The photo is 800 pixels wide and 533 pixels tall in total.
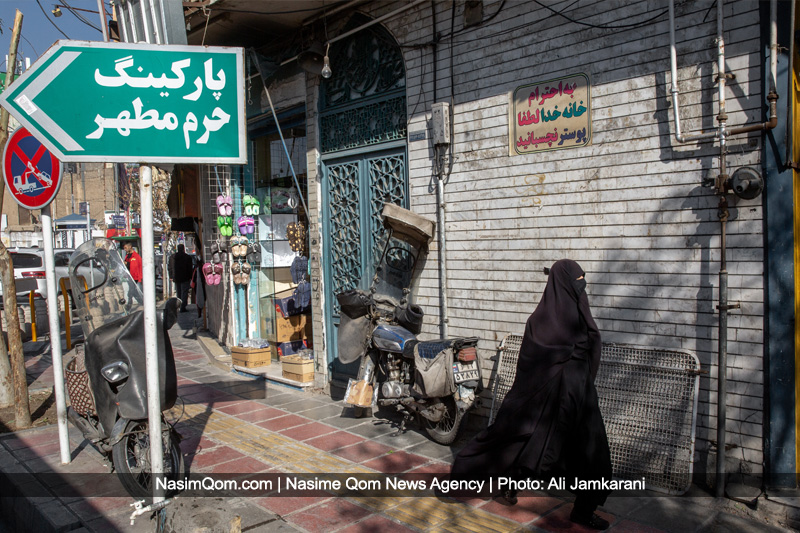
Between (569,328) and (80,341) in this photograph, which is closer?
(569,328)

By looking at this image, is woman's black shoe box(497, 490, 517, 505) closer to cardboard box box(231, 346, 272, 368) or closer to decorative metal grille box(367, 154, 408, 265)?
decorative metal grille box(367, 154, 408, 265)

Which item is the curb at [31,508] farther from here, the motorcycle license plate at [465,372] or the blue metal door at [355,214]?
the blue metal door at [355,214]

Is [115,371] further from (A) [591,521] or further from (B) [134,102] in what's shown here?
(A) [591,521]

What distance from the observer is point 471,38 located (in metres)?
5.66

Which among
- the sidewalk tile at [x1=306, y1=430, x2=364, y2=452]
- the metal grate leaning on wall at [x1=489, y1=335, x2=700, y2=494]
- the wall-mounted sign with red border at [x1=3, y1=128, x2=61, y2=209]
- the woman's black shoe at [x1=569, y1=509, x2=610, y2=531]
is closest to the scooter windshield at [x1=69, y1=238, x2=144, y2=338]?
the wall-mounted sign with red border at [x1=3, y1=128, x2=61, y2=209]

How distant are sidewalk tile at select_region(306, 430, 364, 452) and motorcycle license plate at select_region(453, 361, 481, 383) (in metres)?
1.31

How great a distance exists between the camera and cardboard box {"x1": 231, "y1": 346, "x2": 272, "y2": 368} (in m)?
8.70

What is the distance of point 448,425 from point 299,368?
2.96 meters

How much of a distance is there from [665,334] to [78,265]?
4.92 m

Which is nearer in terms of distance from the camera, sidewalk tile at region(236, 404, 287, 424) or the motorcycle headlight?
the motorcycle headlight

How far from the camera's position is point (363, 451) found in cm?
531

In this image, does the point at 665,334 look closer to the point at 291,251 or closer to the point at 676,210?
the point at 676,210

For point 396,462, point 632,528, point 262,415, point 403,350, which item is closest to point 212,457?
point 262,415

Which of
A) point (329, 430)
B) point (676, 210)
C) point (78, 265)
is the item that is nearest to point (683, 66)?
point (676, 210)
